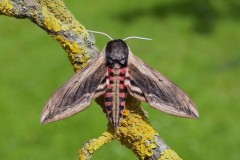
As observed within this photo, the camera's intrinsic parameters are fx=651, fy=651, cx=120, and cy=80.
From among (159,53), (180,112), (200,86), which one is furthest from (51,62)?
(180,112)

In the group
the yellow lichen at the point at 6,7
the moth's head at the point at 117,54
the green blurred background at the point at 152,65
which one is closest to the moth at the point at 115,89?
the moth's head at the point at 117,54

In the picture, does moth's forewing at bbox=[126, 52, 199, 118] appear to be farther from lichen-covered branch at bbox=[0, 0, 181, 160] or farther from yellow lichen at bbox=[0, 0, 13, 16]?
yellow lichen at bbox=[0, 0, 13, 16]

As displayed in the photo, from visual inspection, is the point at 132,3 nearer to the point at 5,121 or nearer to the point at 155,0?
the point at 155,0

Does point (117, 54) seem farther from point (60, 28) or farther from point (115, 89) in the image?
point (60, 28)

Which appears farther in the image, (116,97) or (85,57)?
(85,57)

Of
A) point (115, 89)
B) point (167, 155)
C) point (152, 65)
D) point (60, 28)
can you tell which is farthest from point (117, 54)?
point (152, 65)

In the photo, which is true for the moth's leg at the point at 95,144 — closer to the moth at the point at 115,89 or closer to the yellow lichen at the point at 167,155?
the moth at the point at 115,89

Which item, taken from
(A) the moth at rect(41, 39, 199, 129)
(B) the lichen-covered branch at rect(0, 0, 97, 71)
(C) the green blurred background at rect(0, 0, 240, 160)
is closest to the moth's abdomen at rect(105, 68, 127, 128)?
(A) the moth at rect(41, 39, 199, 129)
